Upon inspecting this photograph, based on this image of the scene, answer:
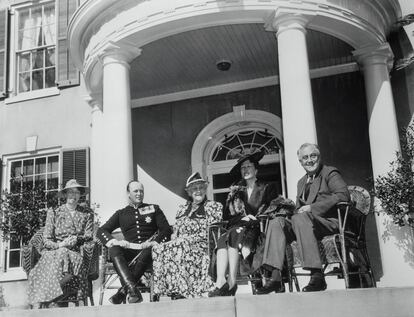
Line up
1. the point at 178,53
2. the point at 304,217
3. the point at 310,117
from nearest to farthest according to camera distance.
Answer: the point at 304,217, the point at 310,117, the point at 178,53

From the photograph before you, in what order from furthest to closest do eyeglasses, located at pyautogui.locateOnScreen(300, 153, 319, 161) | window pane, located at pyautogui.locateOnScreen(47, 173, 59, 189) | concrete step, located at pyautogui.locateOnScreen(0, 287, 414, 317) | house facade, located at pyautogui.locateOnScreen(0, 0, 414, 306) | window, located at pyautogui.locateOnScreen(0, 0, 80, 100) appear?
1. window, located at pyautogui.locateOnScreen(0, 0, 80, 100)
2. window pane, located at pyautogui.locateOnScreen(47, 173, 59, 189)
3. house facade, located at pyautogui.locateOnScreen(0, 0, 414, 306)
4. eyeglasses, located at pyautogui.locateOnScreen(300, 153, 319, 161)
5. concrete step, located at pyautogui.locateOnScreen(0, 287, 414, 317)

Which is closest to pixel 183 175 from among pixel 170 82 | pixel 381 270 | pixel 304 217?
pixel 170 82

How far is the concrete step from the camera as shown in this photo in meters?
3.87

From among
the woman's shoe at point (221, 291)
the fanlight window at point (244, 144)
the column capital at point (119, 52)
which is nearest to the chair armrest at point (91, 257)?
the woman's shoe at point (221, 291)

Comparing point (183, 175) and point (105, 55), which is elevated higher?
point (105, 55)

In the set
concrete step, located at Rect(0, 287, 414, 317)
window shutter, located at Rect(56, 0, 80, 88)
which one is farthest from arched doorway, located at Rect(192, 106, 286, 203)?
concrete step, located at Rect(0, 287, 414, 317)

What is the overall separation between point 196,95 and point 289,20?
10.9 ft

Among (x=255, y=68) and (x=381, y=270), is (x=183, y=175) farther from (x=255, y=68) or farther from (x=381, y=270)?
(x=381, y=270)

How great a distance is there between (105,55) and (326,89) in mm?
3614

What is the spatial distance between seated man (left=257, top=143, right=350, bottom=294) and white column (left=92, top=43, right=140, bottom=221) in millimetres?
2824

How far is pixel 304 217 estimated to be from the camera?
473 cm

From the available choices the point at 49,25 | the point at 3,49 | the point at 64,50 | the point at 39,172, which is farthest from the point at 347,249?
the point at 3,49

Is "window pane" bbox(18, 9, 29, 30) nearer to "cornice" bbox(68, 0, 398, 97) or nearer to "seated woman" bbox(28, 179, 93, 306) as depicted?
"cornice" bbox(68, 0, 398, 97)

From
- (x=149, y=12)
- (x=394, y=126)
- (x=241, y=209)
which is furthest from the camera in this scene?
(x=394, y=126)
